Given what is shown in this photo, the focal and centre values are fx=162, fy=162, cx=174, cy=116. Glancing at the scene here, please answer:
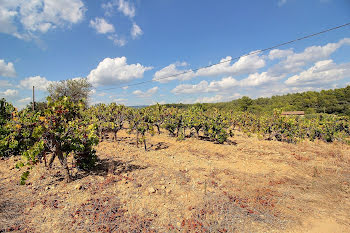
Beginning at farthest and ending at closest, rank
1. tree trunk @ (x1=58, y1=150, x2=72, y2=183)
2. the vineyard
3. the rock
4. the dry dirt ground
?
tree trunk @ (x1=58, y1=150, x2=72, y2=183) → the rock → the vineyard → the dry dirt ground

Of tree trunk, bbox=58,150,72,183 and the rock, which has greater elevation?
tree trunk, bbox=58,150,72,183

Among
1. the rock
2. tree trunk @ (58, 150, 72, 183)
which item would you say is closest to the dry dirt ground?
the rock

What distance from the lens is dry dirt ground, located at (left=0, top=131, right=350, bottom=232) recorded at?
4.63 meters

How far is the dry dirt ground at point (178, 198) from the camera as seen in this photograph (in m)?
4.63

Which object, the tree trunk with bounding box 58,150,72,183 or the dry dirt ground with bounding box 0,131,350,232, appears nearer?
the dry dirt ground with bounding box 0,131,350,232

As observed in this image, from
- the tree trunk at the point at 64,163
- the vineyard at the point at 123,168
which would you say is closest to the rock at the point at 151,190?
the vineyard at the point at 123,168

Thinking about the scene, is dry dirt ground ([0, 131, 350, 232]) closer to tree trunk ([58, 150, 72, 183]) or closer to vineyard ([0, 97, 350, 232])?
vineyard ([0, 97, 350, 232])

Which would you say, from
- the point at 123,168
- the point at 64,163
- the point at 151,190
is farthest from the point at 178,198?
the point at 64,163

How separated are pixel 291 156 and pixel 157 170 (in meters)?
9.86

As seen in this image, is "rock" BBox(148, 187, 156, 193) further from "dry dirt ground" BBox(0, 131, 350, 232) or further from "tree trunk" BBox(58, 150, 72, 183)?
"tree trunk" BBox(58, 150, 72, 183)

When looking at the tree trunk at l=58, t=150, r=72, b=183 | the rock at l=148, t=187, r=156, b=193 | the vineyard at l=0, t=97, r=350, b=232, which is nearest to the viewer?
the vineyard at l=0, t=97, r=350, b=232

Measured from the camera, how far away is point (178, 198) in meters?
5.87

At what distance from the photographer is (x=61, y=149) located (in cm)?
647

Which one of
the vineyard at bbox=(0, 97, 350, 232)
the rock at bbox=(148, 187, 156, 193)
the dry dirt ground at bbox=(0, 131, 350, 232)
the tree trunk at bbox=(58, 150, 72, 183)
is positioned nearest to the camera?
the dry dirt ground at bbox=(0, 131, 350, 232)
